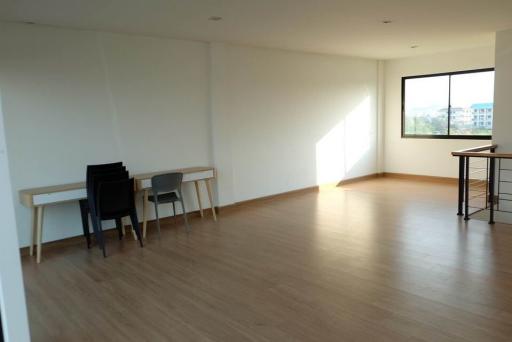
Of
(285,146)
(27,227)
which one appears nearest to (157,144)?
(27,227)

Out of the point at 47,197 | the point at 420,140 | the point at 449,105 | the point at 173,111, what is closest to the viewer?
the point at 47,197

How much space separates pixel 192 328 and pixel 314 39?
15.2ft

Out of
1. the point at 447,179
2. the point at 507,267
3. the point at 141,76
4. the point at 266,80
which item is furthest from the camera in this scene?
the point at 447,179

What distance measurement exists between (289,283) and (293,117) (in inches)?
170

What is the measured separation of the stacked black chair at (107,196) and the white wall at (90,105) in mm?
484

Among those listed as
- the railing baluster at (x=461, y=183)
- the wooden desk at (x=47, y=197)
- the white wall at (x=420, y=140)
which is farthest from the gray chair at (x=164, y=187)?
the white wall at (x=420, y=140)

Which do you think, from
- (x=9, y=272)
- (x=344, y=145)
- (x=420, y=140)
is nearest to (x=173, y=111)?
(x=9, y=272)

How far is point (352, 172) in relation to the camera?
28.6 feet

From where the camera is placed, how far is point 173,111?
Answer: 586 cm

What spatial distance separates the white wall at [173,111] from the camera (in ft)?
15.4

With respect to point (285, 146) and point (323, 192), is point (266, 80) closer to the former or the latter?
point (285, 146)

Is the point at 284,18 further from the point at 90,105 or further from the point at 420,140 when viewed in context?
the point at 420,140

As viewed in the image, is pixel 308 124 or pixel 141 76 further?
pixel 308 124

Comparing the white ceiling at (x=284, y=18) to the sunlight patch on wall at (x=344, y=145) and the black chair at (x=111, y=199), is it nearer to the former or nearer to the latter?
the black chair at (x=111, y=199)
